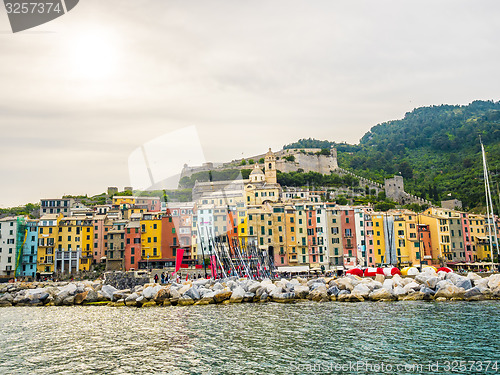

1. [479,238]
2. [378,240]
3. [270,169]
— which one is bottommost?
[479,238]

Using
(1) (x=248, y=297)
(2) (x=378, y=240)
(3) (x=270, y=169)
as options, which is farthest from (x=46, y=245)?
(3) (x=270, y=169)

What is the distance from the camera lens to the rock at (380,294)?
2839 centimetres

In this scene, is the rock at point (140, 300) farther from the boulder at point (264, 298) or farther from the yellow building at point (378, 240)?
the yellow building at point (378, 240)

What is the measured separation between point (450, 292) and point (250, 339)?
16.1 metres

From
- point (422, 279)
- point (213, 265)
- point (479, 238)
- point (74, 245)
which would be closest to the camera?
point (422, 279)

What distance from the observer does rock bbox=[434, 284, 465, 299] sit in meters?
27.6

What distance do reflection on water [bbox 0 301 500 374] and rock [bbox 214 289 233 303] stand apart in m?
3.62

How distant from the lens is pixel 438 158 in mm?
128500

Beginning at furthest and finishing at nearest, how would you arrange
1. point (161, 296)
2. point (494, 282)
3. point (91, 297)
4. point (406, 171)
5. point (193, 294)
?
1. point (406, 171)
2. point (91, 297)
3. point (161, 296)
4. point (193, 294)
5. point (494, 282)

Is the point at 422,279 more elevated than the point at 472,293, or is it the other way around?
the point at 422,279

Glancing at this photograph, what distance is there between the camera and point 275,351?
14906 mm

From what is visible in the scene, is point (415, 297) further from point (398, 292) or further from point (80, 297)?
point (80, 297)

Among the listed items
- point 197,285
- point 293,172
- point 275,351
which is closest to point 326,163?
point 293,172

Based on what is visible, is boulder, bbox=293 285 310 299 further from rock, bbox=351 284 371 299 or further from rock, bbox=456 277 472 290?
rock, bbox=456 277 472 290
